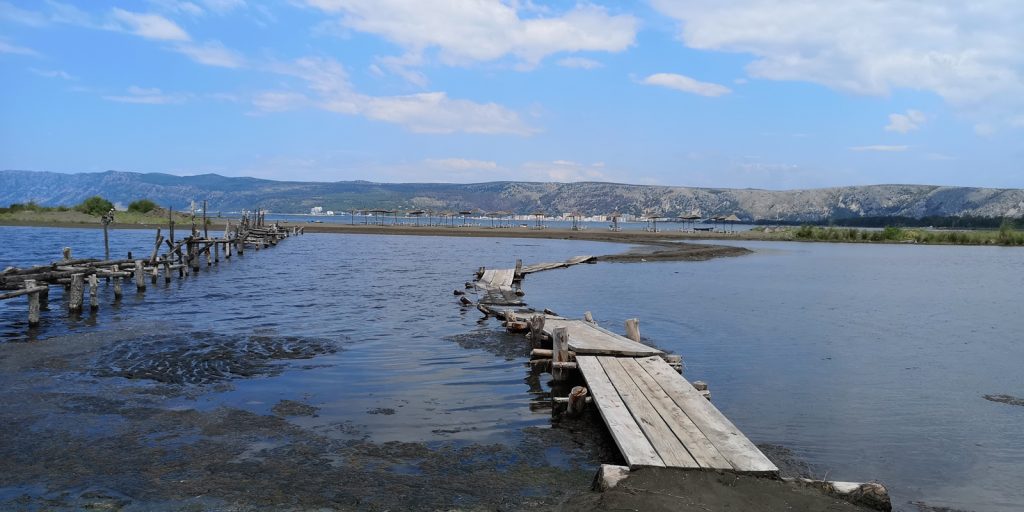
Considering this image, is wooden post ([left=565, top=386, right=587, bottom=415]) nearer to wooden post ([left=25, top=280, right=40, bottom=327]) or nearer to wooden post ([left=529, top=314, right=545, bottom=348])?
wooden post ([left=529, top=314, right=545, bottom=348])

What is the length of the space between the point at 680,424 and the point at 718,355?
6837mm

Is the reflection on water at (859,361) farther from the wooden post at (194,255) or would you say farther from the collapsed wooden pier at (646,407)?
the wooden post at (194,255)

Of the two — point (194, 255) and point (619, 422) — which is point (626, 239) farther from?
point (619, 422)

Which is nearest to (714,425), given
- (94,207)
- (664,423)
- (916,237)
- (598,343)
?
(664,423)

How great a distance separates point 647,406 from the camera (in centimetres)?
841

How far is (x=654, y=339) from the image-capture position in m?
15.8

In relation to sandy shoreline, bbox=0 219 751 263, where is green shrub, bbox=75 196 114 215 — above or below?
above

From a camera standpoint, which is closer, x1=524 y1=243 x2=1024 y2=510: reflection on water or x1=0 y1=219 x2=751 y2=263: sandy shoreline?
x1=524 y1=243 x2=1024 y2=510: reflection on water

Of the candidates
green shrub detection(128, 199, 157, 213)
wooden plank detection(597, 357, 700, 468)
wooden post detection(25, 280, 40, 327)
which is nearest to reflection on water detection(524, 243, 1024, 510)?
wooden plank detection(597, 357, 700, 468)

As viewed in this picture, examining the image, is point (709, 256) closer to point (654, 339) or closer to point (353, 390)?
point (654, 339)

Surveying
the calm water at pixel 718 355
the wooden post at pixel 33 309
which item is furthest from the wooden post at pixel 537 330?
the wooden post at pixel 33 309

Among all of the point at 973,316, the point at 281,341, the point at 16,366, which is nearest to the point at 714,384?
the point at 281,341

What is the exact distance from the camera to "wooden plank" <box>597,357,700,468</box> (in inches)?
258

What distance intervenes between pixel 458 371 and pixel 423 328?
15.5 feet
